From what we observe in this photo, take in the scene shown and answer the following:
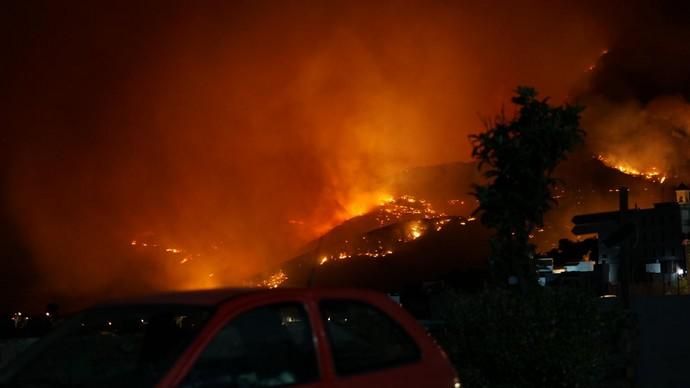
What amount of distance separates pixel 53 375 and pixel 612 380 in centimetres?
780

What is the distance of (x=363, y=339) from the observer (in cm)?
519

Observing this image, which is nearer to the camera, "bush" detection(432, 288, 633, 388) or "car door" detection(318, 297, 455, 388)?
"car door" detection(318, 297, 455, 388)

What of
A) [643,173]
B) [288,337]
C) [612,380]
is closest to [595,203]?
[643,173]

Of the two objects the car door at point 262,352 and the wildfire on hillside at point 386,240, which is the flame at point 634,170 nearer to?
the wildfire on hillside at point 386,240

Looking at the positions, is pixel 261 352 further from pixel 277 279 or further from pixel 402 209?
pixel 402 209

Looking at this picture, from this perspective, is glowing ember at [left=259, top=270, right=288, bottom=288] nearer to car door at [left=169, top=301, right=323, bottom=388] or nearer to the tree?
the tree

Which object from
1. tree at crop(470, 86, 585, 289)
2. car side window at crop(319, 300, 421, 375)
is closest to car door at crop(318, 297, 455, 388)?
car side window at crop(319, 300, 421, 375)

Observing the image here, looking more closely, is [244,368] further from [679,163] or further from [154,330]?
[679,163]

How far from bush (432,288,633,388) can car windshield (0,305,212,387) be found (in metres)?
4.76

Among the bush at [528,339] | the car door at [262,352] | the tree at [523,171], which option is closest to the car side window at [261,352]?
the car door at [262,352]

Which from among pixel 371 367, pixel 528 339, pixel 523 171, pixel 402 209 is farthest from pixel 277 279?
pixel 371 367

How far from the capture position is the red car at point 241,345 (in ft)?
14.3

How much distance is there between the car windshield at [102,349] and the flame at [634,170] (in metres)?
80.9

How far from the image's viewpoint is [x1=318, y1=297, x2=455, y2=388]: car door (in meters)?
4.88
